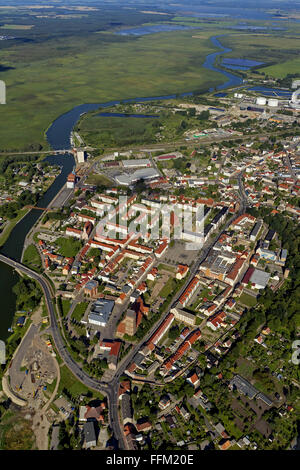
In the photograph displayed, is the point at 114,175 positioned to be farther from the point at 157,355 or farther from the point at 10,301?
the point at 157,355

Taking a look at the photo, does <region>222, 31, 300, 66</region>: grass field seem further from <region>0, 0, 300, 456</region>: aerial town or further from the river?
<region>0, 0, 300, 456</region>: aerial town

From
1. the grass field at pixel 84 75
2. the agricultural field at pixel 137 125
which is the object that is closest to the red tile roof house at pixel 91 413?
the agricultural field at pixel 137 125

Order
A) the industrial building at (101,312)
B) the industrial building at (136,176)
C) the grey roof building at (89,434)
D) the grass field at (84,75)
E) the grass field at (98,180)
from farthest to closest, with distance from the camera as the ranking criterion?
the grass field at (84,75) → the grass field at (98,180) → the industrial building at (136,176) → the industrial building at (101,312) → the grey roof building at (89,434)

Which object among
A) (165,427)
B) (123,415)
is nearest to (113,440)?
(123,415)

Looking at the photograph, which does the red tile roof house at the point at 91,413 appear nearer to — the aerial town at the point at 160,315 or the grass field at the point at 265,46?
the aerial town at the point at 160,315

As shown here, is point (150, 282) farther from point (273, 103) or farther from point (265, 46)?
point (265, 46)

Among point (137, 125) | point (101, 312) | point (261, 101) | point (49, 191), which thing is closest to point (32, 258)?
point (101, 312)

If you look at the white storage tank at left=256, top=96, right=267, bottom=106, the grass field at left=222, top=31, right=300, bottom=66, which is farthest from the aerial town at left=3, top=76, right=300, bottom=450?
the grass field at left=222, top=31, right=300, bottom=66

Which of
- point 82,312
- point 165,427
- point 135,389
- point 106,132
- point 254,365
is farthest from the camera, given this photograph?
point 106,132
